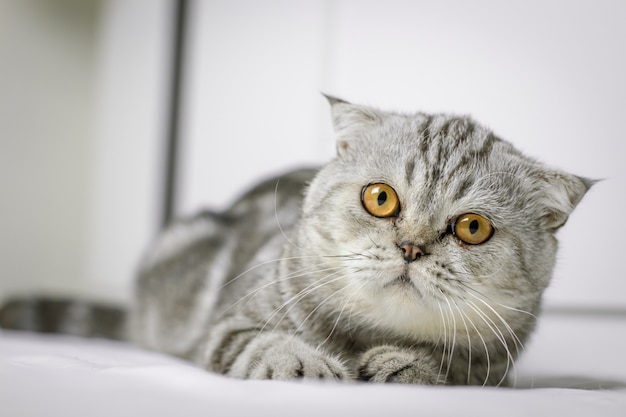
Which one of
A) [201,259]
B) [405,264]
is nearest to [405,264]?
[405,264]

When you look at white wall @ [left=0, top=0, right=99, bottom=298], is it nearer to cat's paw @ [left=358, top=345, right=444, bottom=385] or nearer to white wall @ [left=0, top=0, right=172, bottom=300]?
white wall @ [left=0, top=0, right=172, bottom=300]

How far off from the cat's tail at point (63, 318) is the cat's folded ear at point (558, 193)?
143 centimetres

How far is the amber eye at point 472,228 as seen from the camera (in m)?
1.04

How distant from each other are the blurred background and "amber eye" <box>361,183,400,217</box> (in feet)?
1.62

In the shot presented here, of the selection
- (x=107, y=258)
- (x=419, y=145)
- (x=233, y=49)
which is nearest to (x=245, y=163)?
(x=233, y=49)

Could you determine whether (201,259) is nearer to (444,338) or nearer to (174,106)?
(444,338)

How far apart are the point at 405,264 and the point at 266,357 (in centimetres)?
29

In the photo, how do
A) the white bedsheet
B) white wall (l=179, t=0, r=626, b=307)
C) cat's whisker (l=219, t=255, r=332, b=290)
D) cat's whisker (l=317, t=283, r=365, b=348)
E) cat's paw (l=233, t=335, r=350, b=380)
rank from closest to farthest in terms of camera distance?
the white bedsheet, cat's paw (l=233, t=335, r=350, b=380), cat's whisker (l=317, t=283, r=365, b=348), cat's whisker (l=219, t=255, r=332, b=290), white wall (l=179, t=0, r=626, b=307)

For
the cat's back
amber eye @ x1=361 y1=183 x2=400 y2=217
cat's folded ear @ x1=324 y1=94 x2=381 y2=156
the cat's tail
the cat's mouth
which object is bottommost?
the cat's tail

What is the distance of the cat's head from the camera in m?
1.01

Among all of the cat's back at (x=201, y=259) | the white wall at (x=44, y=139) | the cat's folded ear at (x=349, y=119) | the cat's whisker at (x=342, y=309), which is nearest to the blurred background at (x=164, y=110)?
the white wall at (x=44, y=139)

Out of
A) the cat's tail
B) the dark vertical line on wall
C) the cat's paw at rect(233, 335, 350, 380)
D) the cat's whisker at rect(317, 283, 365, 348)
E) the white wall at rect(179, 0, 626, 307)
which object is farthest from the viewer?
the dark vertical line on wall

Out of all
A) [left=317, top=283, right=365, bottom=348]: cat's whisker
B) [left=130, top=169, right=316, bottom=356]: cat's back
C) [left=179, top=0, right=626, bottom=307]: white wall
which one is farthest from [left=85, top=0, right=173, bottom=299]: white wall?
[left=317, top=283, right=365, bottom=348]: cat's whisker

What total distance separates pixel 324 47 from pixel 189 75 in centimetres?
105
